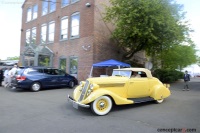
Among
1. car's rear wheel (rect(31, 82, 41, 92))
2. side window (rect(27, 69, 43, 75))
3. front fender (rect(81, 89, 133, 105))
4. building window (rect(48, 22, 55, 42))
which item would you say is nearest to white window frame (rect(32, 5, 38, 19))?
building window (rect(48, 22, 55, 42))

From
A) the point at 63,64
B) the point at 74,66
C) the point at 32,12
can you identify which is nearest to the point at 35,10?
the point at 32,12

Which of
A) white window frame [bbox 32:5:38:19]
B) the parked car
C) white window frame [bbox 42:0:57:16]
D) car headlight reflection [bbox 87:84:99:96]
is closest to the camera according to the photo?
car headlight reflection [bbox 87:84:99:96]

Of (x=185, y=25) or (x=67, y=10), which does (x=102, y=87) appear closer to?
(x=185, y=25)

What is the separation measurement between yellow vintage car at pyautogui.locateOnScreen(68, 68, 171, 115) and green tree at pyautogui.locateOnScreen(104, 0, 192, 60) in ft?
21.4

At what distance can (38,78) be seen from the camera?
12234mm

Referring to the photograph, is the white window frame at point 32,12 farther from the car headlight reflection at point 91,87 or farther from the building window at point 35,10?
the car headlight reflection at point 91,87

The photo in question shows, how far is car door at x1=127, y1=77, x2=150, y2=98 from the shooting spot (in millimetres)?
7314

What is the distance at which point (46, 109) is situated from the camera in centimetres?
705

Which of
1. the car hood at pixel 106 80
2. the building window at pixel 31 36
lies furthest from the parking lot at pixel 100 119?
the building window at pixel 31 36

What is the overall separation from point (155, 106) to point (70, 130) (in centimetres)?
406

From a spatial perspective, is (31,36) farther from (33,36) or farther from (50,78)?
(50,78)

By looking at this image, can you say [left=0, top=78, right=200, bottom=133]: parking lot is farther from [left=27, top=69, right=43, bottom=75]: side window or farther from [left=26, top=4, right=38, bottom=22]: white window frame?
[left=26, top=4, right=38, bottom=22]: white window frame

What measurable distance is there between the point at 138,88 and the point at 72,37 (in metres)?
12.1

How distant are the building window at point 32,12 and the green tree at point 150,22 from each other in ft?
40.2
